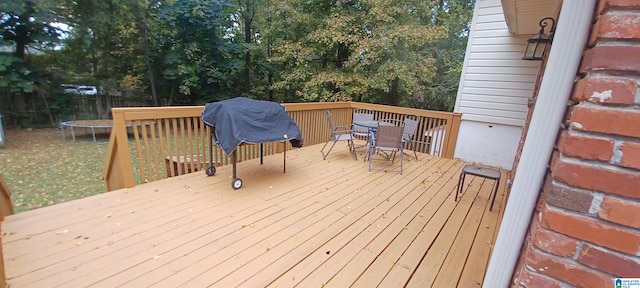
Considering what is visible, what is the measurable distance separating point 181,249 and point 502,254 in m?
2.09

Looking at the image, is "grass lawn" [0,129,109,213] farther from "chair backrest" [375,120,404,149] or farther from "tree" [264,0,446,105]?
"tree" [264,0,446,105]

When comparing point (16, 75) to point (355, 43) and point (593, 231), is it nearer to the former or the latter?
point (355, 43)

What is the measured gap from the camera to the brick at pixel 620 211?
0.65 meters

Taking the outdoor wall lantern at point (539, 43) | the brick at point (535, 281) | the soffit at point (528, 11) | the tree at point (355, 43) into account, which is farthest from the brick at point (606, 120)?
the tree at point (355, 43)

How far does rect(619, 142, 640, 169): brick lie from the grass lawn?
20.5 ft

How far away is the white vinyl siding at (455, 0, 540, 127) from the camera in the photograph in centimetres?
465

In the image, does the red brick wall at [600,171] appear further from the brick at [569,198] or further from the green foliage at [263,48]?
the green foliage at [263,48]

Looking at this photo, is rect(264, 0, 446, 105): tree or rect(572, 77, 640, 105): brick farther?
rect(264, 0, 446, 105): tree

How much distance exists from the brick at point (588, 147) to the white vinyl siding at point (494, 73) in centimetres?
489

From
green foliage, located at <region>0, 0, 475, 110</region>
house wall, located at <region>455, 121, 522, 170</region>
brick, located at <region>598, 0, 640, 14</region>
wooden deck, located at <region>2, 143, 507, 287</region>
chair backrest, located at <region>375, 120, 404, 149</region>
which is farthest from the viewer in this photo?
green foliage, located at <region>0, 0, 475, 110</region>

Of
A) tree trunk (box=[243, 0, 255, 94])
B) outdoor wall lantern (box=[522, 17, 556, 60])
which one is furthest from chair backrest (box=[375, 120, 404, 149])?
tree trunk (box=[243, 0, 255, 94])

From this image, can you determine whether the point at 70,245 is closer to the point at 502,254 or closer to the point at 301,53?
the point at 502,254

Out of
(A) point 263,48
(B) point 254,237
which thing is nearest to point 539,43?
(B) point 254,237

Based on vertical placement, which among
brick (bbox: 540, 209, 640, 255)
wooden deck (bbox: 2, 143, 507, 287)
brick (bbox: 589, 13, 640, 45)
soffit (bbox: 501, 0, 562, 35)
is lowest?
wooden deck (bbox: 2, 143, 507, 287)
